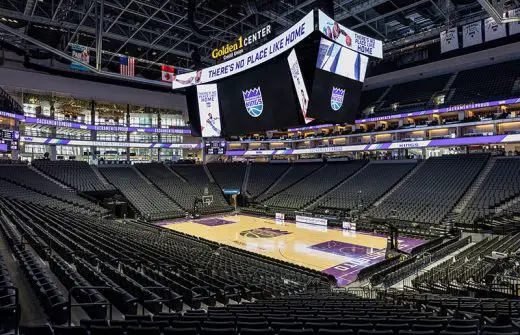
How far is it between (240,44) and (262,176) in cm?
2823

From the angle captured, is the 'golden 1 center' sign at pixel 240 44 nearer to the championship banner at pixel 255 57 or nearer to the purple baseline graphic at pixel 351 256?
the championship banner at pixel 255 57

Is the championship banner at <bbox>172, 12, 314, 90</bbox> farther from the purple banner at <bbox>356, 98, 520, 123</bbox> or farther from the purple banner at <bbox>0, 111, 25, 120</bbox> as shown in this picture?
the purple banner at <bbox>356, 98, 520, 123</bbox>

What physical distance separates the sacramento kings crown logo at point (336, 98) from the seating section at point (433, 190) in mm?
14060

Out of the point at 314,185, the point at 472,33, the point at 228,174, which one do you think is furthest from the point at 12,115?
the point at 472,33

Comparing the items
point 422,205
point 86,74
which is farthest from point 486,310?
point 86,74

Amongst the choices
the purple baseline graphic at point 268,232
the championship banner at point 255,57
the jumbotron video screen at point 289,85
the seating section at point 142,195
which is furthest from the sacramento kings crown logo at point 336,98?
the seating section at point 142,195

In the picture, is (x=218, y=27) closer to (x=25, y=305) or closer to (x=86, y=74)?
(x=86, y=74)

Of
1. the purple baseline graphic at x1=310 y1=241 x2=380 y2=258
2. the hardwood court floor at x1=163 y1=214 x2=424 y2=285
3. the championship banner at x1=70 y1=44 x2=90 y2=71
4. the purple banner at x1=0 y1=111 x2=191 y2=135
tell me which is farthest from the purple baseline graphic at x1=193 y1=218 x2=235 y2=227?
the purple banner at x1=0 y1=111 x2=191 y2=135

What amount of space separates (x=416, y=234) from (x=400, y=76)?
25.3 meters

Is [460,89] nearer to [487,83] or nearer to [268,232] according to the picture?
[487,83]

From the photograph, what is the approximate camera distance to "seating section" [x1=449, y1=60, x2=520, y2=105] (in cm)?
3170

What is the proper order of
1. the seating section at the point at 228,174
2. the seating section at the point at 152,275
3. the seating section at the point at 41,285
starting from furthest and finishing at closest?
the seating section at the point at 228,174, the seating section at the point at 152,275, the seating section at the point at 41,285

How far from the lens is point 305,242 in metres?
23.8

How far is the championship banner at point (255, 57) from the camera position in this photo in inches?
595
